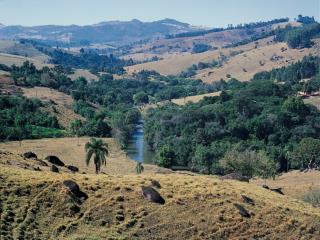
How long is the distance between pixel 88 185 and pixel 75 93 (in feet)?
488

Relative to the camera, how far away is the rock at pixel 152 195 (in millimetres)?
50062

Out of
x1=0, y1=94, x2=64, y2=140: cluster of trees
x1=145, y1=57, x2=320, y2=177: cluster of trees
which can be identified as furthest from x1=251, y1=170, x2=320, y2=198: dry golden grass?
x1=0, y1=94, x2=64, y2=140: cluster of trees

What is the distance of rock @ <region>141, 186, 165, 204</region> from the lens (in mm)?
50062

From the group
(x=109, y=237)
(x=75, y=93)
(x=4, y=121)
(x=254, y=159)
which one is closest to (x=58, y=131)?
(x=4, y=121)

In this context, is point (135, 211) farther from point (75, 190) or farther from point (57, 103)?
point (57, 103)

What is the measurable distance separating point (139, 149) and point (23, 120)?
32.0 metres

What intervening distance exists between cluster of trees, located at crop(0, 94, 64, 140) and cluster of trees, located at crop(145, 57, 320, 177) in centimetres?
2849

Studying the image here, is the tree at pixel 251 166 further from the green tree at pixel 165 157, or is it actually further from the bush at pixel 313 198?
the green tree at pixel 165 157

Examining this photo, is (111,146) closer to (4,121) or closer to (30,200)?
(4,121)

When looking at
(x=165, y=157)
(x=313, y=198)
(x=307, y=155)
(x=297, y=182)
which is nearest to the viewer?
(x=313, y=198)

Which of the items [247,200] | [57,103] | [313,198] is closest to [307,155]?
[313,198]

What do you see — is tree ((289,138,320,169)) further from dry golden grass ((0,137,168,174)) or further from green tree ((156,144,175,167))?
dry golden grass ((0,137,168,174))

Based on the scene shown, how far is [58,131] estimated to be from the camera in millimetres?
144750

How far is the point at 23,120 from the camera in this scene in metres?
140
